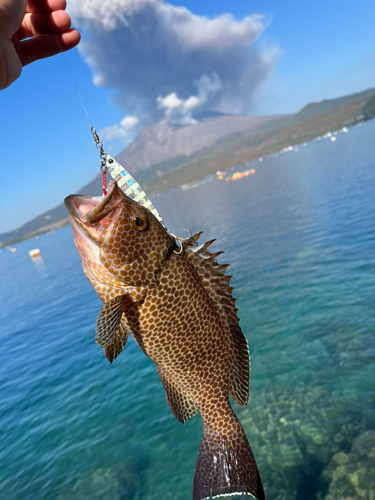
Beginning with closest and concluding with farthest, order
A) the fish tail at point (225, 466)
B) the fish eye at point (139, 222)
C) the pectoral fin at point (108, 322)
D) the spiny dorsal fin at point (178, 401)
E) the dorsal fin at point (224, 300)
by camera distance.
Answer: the pectoral fin at point (108, 322)
the fish eye at point (139, 222)
the dorsal fin at point (224, 300)
the fish tail at point (225, 466)
the spiny dorsal fin at point (178, 401)

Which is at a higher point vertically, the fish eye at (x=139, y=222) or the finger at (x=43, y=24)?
the finger at (x=43, y=24)

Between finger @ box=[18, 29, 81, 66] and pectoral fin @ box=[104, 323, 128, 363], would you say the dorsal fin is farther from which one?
finger @ box=[18, 29, 81, 66]

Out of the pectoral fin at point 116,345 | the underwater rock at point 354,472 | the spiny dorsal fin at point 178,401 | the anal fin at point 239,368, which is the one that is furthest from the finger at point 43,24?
the underwater rock at point 354,472

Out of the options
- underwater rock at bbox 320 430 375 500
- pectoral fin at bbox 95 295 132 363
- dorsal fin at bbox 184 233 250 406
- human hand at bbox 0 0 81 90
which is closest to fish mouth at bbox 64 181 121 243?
pectoral fin at bbox 95 295 132 363

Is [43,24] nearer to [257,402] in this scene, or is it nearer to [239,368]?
[239,368]

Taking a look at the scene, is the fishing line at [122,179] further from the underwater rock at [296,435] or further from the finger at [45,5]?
the underwater rock at [296,435]

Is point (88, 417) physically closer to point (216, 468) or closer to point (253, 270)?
point (216, 468)

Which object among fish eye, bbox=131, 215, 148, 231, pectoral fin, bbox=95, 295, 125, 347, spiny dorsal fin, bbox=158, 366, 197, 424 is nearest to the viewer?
pectoral fin, bbox=95, 295, 125, 347
